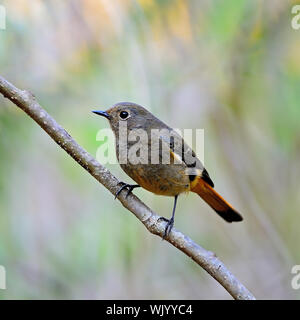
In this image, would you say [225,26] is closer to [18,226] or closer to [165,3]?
[165,3]

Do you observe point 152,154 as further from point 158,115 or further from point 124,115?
point 158,115

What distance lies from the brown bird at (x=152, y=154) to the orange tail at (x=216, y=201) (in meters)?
0.02

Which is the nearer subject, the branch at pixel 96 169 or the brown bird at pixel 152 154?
the branch at pixel 96 169

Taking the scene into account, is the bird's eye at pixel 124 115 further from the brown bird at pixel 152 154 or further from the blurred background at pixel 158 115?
the blurred background at pixel 158 115

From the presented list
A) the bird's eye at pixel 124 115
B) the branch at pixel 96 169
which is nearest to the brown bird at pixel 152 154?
the bird's eye at pixel 124 115

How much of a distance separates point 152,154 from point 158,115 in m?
1.33

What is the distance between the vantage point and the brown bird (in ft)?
13.1

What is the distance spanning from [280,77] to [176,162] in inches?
85.8

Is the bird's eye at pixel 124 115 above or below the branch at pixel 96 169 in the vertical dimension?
above

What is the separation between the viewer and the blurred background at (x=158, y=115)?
536 centimetres
